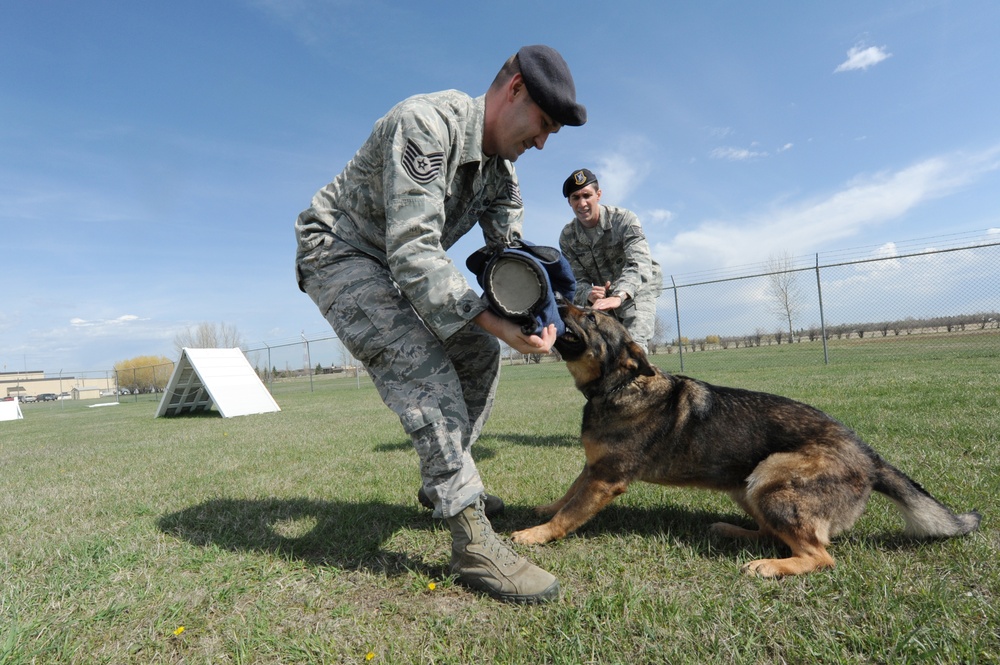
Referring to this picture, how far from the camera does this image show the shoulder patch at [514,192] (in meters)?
3.21

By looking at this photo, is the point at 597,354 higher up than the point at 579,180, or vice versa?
the point at 579,180

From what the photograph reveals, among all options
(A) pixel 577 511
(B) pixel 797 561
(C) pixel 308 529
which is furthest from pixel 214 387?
(B) pixel 797 561

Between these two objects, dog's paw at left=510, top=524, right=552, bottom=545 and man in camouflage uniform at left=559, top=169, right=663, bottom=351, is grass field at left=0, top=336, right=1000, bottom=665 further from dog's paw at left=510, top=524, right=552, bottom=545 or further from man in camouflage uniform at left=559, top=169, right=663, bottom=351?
man in camouflage uniform at left=559, top=169, right=663, bottom=351

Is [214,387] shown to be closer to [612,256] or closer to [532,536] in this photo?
[612,256]

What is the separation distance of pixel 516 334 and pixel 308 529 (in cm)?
205

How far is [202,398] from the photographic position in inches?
523

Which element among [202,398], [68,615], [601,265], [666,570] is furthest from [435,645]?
[202,398]

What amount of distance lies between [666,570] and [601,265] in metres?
3.90

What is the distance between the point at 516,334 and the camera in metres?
2.14

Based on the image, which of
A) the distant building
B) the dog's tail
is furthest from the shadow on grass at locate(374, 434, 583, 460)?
the distant building

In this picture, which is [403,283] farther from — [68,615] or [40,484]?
[40,484]

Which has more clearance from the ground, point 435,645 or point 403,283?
point 403,283

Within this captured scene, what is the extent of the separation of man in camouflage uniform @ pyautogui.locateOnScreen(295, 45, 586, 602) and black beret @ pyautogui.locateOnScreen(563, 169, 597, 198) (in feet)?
8.69

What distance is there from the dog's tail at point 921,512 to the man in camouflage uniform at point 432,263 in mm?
1758
